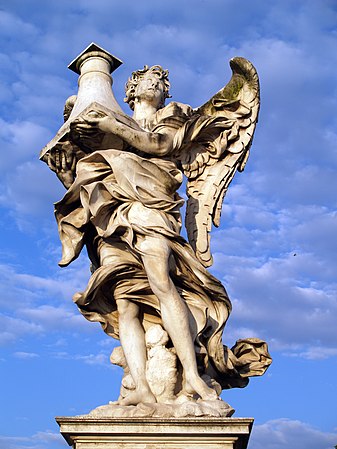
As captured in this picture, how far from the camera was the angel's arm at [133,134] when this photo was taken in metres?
7.94

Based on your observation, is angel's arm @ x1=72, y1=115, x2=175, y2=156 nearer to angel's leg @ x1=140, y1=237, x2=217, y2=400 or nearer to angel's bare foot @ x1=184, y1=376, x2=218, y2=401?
angel's leg @ x1=140, y1=237, x2=217, y2=400

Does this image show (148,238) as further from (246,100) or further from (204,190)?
(246,100)

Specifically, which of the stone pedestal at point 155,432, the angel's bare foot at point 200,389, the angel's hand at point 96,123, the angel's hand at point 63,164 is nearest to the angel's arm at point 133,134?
the angel's hand at point 96,123

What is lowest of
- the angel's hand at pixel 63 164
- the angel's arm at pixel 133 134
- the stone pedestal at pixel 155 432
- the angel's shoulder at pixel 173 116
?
the stone pedestal at pixel 155 432

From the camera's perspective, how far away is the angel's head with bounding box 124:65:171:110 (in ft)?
29.0

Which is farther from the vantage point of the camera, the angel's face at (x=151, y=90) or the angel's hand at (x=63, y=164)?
the angel's face at (x=151, y=90)

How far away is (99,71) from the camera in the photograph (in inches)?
344

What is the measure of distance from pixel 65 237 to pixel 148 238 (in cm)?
100

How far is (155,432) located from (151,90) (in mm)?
3996

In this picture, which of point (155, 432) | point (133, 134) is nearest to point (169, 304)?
point (155, 432)

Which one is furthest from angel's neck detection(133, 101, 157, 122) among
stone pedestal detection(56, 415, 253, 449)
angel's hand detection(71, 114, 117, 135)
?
stone pedestal detection(56, 415, 253, 449)

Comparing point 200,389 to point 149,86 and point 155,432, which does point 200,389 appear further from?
point 149,86

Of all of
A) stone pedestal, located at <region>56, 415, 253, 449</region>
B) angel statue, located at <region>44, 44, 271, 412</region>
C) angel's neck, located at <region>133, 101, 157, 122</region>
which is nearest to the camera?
stone pedestal, located at <region>56, 415, 253, 449</region>

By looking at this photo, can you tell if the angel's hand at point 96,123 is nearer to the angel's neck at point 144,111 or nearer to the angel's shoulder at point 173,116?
the angel's shoulder at point 173,116
